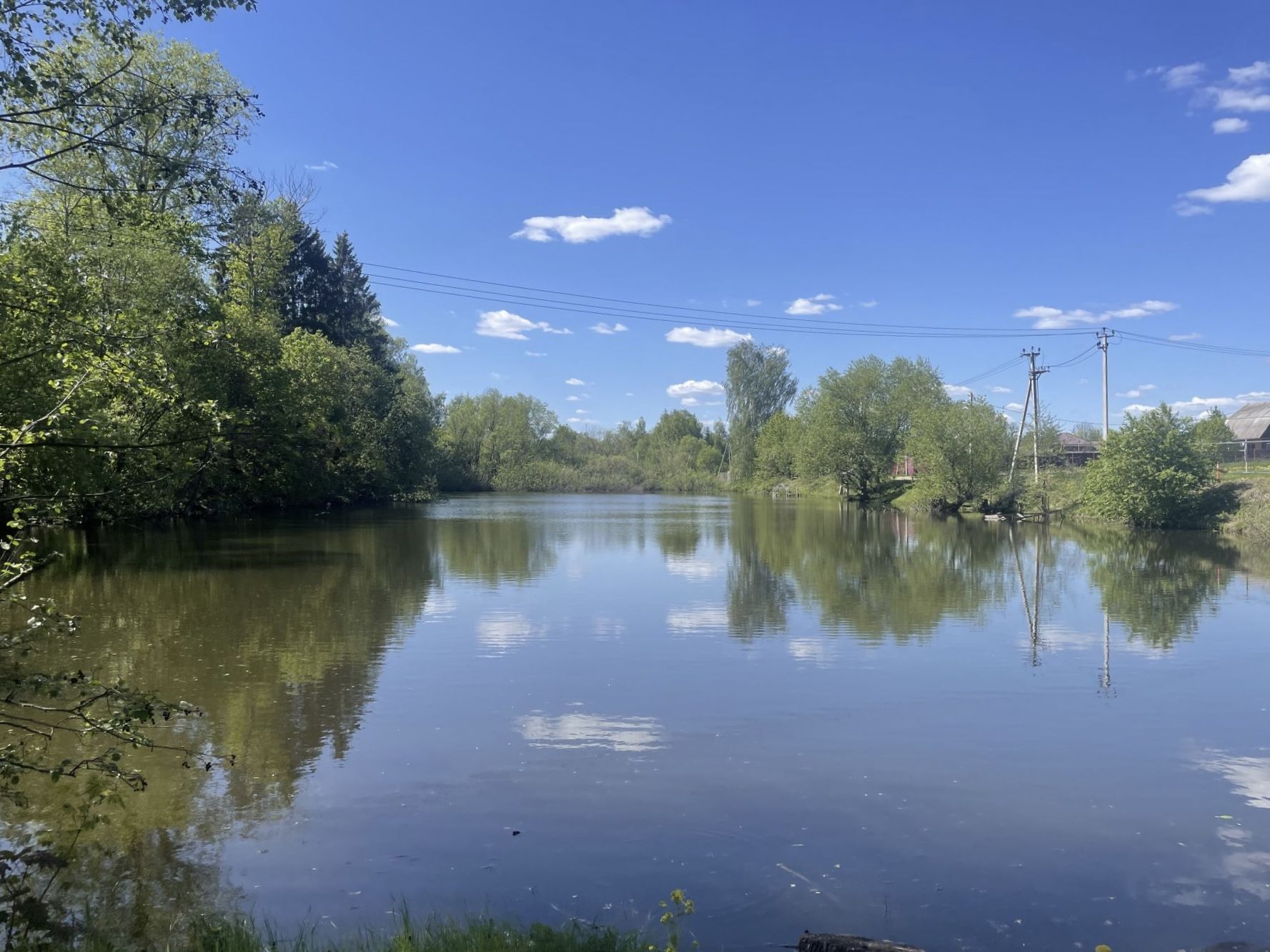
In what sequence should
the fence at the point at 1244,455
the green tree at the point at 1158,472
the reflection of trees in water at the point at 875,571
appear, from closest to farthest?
the reflection of trees in water at the point at 875,571
the green tree at the point at 1158,472
the fence at the point at 1244,455

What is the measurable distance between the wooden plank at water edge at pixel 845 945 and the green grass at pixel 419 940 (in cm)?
81

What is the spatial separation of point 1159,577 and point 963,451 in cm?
2784

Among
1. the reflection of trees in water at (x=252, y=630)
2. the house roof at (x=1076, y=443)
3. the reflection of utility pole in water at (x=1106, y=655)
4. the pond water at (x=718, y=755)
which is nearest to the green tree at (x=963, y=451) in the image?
the pond water at (x=718, y=755)

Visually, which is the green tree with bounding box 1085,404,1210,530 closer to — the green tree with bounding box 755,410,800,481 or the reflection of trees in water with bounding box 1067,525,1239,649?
the reflection of trees in water with bounding box 1067,525,1239,649

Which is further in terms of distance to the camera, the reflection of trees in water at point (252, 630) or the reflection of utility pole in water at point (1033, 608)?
the reflection of utility pole in water at point (1033, 608)

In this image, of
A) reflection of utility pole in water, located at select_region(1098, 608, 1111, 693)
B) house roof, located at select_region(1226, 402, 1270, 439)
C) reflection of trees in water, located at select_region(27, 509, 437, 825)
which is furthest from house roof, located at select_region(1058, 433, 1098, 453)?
reflection of trees in water, located at select_region(27, 509, 437, 825)

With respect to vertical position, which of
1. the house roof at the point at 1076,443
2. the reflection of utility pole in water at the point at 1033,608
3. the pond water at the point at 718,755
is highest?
the house roof at the point at 1076,443

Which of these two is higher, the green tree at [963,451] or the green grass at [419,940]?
the green tree at [963,451]

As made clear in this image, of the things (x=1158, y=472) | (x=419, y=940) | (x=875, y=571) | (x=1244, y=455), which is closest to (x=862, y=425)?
(x=1244, y=455)

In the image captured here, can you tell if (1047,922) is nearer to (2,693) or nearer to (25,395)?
(2,693)

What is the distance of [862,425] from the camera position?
66.4 meters

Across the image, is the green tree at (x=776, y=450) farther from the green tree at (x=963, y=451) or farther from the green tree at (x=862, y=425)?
the green tree at (x=963, y=451)

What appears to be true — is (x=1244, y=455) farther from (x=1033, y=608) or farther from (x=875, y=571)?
(x=1033, y=608)

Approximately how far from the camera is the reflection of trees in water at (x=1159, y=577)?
48.6ft
